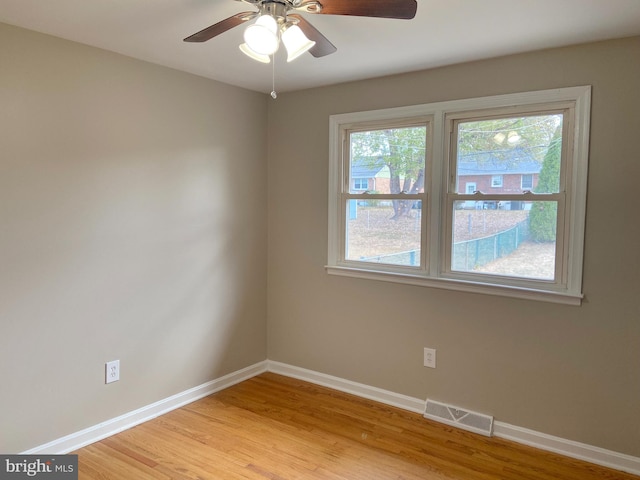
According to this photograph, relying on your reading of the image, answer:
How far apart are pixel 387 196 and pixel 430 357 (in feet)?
3.71

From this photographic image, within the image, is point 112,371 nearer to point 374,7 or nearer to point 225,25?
point 225,25

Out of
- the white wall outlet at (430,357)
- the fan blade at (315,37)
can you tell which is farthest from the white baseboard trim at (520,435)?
the fan blade at (315,37)

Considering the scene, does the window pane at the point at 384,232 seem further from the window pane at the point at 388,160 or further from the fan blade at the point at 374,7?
the fan blade at the point at 374,7

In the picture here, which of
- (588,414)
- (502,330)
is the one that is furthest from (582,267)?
(588,414)

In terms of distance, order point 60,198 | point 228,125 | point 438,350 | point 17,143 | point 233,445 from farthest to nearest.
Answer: point 228,125 < point 438,350 < point 233,445 < point 60,198 < point 17,143

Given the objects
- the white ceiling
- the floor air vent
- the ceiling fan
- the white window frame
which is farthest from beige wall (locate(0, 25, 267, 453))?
the floor air vent

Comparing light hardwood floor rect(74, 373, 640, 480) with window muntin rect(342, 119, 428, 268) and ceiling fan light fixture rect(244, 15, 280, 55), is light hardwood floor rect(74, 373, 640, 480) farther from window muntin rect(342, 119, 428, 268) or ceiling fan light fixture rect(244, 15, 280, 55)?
ceiling fan light fixture rect(244, 15, 280, 55)

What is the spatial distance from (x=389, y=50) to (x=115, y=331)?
2.30 metres

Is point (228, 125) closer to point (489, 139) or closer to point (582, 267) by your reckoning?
point (489, 139)

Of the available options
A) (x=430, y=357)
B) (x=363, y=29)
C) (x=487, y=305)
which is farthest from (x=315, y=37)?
(x=430, y=357)

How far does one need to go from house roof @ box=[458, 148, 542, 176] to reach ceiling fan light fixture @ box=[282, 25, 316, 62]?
1.43 meters

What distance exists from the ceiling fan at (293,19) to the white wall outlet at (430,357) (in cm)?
202

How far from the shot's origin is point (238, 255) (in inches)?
137

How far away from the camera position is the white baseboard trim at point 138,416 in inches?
96.7
